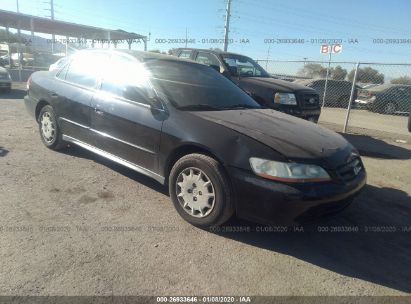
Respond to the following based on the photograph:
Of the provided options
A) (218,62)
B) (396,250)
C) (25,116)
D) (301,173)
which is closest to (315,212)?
(301,173)

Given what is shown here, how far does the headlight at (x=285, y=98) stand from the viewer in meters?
7.26

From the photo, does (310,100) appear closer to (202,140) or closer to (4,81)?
(202,140)

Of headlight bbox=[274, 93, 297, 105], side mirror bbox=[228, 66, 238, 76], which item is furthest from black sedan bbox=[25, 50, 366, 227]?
side mirror bbox=[228, 66, 238, 76]

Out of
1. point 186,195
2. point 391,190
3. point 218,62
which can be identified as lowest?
point 391,190

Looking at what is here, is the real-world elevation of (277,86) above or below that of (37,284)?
above

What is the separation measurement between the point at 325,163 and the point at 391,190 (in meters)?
2.52

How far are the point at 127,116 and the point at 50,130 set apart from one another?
205cm

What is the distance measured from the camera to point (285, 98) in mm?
7309

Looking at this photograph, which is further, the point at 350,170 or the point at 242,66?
the point at 242,66

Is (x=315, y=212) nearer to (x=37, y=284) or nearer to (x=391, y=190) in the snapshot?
(x=37, y=284)

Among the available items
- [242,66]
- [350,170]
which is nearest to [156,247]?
[350,170]

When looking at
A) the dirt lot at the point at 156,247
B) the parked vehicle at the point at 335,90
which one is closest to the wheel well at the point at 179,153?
the dirt lot at the point at 156,247

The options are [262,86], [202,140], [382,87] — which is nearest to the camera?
[202,140]

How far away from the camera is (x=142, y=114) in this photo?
391cm
